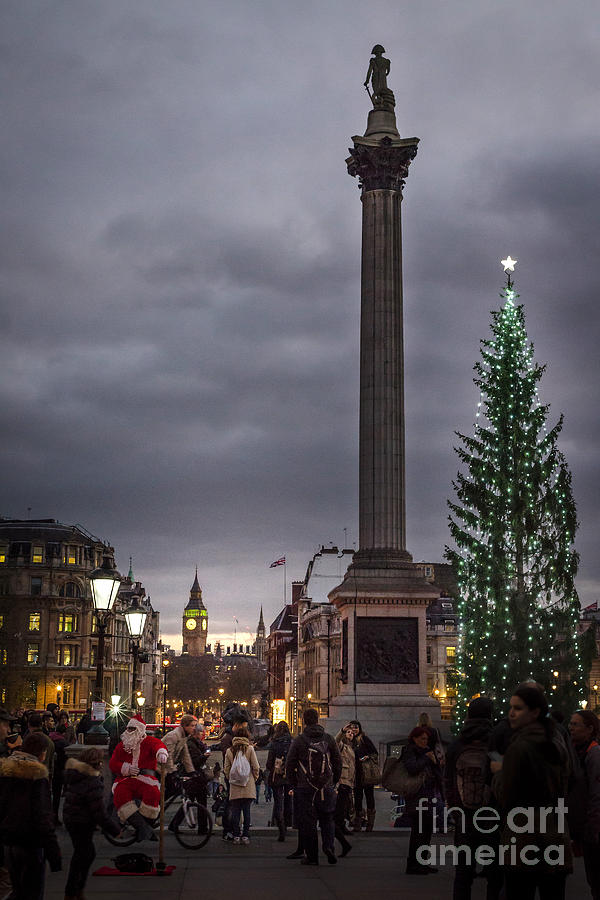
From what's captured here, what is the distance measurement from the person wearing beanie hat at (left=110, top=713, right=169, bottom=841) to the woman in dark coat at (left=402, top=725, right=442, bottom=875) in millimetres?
3558

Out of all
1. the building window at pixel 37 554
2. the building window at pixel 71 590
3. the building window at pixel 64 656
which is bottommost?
the building window at pixel 64 656

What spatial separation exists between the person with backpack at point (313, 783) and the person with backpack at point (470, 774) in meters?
3.66

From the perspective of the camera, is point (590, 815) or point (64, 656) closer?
point (590, 815)

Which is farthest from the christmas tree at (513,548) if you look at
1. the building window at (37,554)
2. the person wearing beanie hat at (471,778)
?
the building window at (37,554)

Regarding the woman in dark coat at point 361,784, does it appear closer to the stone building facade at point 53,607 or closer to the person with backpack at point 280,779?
the person with backpack at point 280,779

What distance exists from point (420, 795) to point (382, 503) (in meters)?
22.6

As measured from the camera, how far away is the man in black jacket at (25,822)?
9.73 m

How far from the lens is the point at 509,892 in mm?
8117

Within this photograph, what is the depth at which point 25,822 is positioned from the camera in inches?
382

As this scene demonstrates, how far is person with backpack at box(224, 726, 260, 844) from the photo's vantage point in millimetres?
17078

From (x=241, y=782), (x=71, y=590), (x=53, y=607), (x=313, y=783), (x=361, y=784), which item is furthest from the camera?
(x=71, y=590)

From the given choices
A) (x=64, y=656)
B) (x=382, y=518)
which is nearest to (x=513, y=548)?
(x=382, y=518)

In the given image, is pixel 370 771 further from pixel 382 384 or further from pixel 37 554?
pixel 37 554

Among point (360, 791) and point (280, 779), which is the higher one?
point (280, 779)
